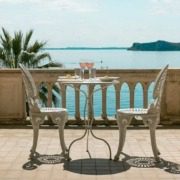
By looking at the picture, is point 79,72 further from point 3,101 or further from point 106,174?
point 3,101

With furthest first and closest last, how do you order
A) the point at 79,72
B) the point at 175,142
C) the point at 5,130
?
the point at 5,130
the point at 175,142
the point at 79,72

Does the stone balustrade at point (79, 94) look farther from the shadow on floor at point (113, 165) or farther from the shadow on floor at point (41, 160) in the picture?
the shadow on floor at point (113, 165)

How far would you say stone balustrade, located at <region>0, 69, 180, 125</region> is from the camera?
8.48 m

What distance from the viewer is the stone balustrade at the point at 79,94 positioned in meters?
8.48

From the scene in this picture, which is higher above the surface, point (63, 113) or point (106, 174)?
point (63, 113)

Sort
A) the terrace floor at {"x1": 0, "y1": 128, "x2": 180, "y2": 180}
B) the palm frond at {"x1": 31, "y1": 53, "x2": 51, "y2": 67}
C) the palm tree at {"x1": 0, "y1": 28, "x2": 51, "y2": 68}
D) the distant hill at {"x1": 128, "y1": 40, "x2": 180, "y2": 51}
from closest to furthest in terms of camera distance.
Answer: the terrace floor at {"x1": 0, "y1": 128, "x2": 180, "y2": 180}
the palm tree at {"x1": 0, "y1": 28, "x2": 51, "y2": 68}
the palm frond at {"x1": 31, "y1": 53, "x2": 51, "y2": 67}
the distant hill at {"x1": 128, "y1": 40, "x2": 180, "y2": 51}

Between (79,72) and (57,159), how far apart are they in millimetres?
1185

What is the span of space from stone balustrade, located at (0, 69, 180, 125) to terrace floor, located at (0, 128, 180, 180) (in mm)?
707

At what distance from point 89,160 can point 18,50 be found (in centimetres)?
1243

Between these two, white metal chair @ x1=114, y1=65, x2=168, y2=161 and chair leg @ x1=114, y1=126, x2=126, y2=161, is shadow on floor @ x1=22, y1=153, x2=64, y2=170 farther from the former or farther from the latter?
white metal chair @ x1=114, y1=65, x2=168, y2=161

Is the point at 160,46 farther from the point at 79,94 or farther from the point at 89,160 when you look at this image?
the point at 89,160

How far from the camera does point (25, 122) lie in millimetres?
8586

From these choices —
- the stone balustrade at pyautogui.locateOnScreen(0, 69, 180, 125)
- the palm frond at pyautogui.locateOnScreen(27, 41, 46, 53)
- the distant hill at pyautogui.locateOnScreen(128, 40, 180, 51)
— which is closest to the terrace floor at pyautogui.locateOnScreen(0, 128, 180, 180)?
the stone balustrade at pyautogui.locateOnScreen(0, 69, 180, 125)

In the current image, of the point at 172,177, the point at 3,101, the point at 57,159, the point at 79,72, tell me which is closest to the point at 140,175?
the point at 172,177
